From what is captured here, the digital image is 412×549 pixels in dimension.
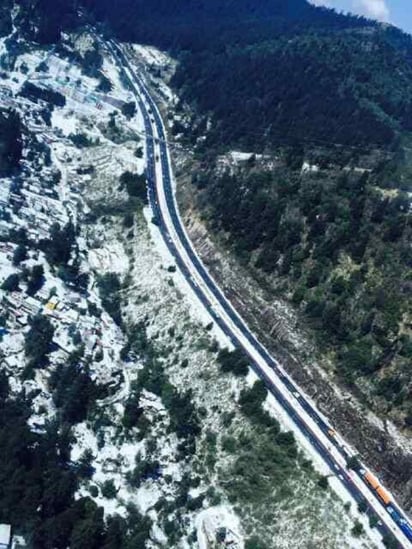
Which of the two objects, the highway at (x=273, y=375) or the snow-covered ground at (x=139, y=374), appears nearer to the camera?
the snow-covered ground at (x=139, y=374)

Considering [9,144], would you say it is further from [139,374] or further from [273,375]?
[273,375]

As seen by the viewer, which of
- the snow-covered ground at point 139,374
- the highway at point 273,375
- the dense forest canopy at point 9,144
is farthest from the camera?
the dense forest canopy at point 9,144

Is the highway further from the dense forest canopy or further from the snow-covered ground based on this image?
the dense forest canopy

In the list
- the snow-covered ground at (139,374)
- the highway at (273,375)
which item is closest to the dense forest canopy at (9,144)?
the snow-covered ground at (139,374)

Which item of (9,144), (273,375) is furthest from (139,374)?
(9,144)

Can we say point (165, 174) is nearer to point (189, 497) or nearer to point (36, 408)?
point (36, 408)

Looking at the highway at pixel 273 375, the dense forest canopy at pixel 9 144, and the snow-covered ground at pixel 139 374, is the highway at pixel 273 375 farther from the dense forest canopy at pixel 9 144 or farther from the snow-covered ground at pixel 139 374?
the dense forest canopy at pixel 9 144

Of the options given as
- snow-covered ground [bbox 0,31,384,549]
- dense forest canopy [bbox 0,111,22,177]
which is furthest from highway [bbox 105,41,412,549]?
dense forest canopy [bbox 0,111,22,177]

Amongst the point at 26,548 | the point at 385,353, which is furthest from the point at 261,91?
the point at 26,548
